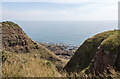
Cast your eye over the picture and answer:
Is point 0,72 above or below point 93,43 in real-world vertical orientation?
above

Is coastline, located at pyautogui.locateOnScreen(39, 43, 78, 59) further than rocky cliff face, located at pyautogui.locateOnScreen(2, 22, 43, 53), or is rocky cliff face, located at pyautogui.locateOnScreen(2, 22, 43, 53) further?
coastline, located at pyautogui.locateOnScreen(39, 43, 78, 59)

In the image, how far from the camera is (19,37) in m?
74.2

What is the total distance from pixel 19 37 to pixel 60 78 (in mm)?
73228

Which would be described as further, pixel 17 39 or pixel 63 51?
pixel 63 51

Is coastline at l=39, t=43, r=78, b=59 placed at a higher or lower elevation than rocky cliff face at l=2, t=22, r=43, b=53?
lower

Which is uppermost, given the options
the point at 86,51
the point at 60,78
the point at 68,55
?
the point at 60,78

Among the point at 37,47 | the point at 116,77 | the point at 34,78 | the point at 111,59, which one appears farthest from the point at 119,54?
the point at 37,47

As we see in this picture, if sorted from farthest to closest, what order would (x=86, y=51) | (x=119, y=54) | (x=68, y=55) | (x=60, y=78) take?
(x=68, y=55) → (x=86, y=51) → (x=119, y=54) → (x=60, y=78)

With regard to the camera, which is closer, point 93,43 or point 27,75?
point 27,75

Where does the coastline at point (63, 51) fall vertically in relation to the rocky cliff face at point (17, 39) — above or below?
below

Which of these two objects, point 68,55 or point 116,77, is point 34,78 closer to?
point 116,77

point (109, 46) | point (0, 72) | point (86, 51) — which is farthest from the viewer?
point (86, 51)

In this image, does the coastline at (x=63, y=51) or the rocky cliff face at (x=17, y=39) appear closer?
the rocky cliff face at (x=17, y=39)

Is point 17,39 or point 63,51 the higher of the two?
point 17,39
